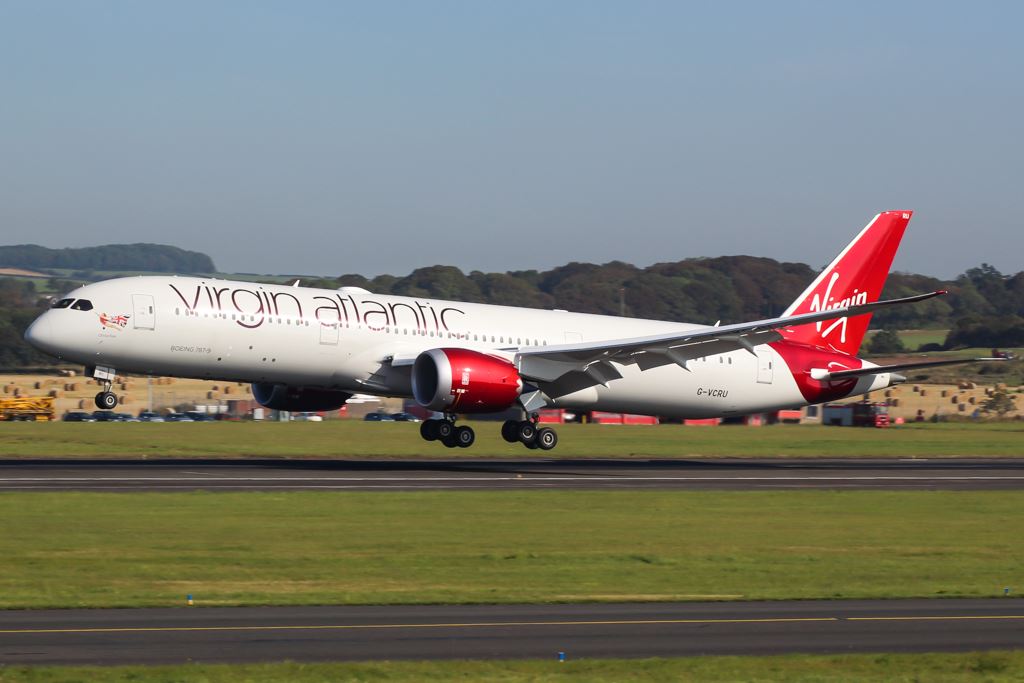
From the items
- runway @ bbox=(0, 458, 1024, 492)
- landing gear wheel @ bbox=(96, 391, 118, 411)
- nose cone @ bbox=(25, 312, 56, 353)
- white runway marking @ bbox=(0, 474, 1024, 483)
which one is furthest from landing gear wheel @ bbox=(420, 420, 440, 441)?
nose cone @ bbox=(25, 312, 56, 353)

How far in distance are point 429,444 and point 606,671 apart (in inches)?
1582

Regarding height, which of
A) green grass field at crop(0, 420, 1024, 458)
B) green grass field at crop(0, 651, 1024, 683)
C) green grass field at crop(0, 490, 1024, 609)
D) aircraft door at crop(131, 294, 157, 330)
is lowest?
green grass field at crop(0, 651, 1024, 683)

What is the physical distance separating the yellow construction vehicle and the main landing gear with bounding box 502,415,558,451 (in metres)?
40.5

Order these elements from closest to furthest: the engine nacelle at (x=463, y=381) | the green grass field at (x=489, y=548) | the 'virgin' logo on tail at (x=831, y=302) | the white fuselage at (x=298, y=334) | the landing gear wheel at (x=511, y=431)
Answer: the green grass field at (x=489, y=548) → the white fuselage at (x=298, y=334) → the engine nacelle at (x=463, y=381) → the landing gear wheel at (x=511, y=431) → the 'virgin' logo on tail at (x=831, y=302)

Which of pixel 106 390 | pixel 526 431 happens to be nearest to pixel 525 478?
pixel 526 431

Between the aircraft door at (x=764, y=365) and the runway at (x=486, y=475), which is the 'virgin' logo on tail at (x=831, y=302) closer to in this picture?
the aircraft door at (x=764, y=365)

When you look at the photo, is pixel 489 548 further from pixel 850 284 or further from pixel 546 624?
pixel 850 284

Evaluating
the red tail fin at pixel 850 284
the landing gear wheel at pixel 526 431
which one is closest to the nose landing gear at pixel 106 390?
the landing gear wheel at pixel 526 431

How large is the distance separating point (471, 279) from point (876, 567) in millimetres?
175212

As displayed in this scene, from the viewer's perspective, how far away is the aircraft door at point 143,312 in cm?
3844

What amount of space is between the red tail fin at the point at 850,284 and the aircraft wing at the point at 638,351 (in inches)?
243

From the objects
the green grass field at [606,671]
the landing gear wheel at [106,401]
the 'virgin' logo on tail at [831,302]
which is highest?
the 'virgin' logo on tail at [831,302]

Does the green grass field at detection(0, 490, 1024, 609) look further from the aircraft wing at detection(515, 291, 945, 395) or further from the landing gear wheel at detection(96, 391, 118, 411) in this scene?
the aircraft wing at detection(515, 291, 945, 395)

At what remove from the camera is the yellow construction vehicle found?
75.1 metres
